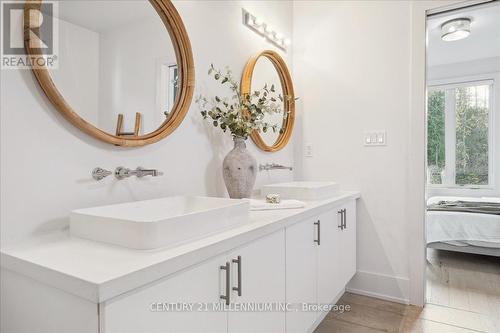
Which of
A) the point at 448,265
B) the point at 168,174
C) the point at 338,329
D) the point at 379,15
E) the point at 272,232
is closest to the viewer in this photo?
the point at 272,232

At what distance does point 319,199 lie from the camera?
199cm

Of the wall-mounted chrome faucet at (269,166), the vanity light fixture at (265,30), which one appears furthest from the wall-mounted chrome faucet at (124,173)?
the vanity light fixture at (265,30)

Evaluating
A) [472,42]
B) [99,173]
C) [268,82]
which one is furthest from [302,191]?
[472,42]

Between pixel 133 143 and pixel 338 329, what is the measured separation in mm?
1623

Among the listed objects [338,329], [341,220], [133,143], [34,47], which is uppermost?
[34,47]

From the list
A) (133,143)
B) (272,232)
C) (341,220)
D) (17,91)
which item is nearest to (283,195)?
(341,220)

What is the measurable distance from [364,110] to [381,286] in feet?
4.40

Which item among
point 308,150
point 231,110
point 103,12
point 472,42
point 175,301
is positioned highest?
point 472,42

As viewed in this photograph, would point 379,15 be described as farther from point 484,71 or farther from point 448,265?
point 484,71

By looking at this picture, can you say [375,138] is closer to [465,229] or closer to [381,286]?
[381,286]

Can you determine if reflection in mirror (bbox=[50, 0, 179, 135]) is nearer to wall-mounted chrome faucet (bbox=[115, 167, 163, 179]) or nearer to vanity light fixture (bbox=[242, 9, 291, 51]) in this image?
wall-mounted chrome faucet (bbox=[115, 167, 163, 179])

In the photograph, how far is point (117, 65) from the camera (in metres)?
1.34

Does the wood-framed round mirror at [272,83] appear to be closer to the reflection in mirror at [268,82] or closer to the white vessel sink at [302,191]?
the reflection in mirror at [268,82]

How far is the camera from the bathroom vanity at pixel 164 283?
0.74 m
